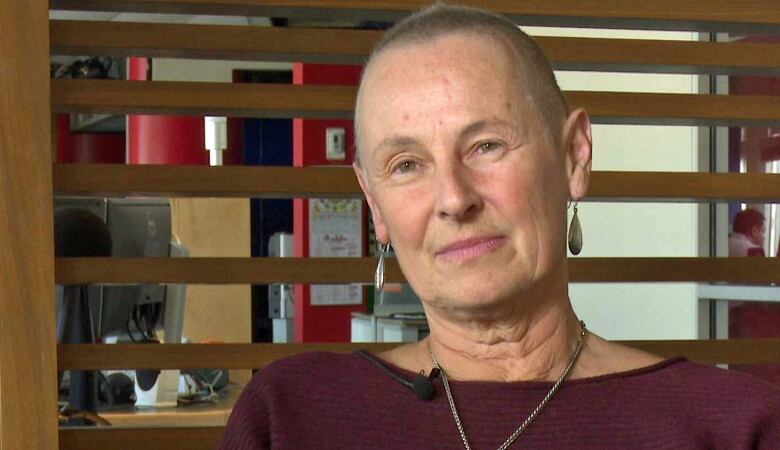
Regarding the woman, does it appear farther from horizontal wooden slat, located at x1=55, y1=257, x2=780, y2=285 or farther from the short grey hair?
horizontal wooden slat, located at x1=55, y1=257, x2=780, y2=285

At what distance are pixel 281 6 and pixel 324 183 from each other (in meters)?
0.24

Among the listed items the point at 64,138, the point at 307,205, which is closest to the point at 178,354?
the point at 307,205

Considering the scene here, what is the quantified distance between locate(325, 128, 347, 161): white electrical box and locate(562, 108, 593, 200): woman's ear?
597 cm

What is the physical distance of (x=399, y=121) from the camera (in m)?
1.36

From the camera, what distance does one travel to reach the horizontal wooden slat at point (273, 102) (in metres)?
1.59

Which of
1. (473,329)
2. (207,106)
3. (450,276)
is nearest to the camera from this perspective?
(450,276)

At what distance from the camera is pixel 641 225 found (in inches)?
190

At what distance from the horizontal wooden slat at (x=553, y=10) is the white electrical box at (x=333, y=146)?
5655 millimetres

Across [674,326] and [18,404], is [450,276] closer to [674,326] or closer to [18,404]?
[18,404]

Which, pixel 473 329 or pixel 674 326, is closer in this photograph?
pixel 473 329

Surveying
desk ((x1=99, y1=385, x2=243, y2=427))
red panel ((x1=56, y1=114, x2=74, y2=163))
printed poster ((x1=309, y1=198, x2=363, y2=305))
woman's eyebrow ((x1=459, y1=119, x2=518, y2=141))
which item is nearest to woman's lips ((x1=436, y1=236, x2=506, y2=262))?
woman's eyebrow ((x1=459, y1=119, x2=518, y2=141))

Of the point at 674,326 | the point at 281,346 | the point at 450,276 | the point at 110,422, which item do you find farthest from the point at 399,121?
the point at 674,326

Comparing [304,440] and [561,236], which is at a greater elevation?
[561,236]

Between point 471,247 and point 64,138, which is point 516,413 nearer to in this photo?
point 471,247
